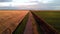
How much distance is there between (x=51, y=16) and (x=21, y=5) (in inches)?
11.8

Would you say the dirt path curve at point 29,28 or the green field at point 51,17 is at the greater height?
the green field at point 51,17

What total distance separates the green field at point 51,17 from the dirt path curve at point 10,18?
0.14 metres

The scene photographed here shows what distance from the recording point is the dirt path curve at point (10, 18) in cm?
92

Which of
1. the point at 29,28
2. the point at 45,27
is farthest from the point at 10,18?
the point at 45,27

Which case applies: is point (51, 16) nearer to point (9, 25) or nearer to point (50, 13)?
point (50, 13)

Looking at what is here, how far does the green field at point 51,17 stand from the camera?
90cm

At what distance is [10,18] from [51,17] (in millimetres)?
385

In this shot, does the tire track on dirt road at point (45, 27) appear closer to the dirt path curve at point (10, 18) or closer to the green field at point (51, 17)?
the green field at point (51, 17)

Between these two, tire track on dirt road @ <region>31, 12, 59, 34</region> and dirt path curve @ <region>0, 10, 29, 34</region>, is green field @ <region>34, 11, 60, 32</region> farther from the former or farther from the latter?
dirt path curve @ <region>0, 10, 29, 34</region>

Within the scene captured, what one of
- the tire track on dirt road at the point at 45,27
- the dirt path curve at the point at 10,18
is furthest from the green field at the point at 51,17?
the dirt path curve at the point at 10,18

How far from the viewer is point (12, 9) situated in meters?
0.95

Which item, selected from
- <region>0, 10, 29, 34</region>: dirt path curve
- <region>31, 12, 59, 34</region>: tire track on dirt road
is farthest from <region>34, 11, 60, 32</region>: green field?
<region>0, 10, 29, 34</region>: dirt path curve

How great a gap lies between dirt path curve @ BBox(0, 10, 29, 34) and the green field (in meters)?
0.14

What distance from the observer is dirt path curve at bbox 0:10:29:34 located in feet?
3.01
